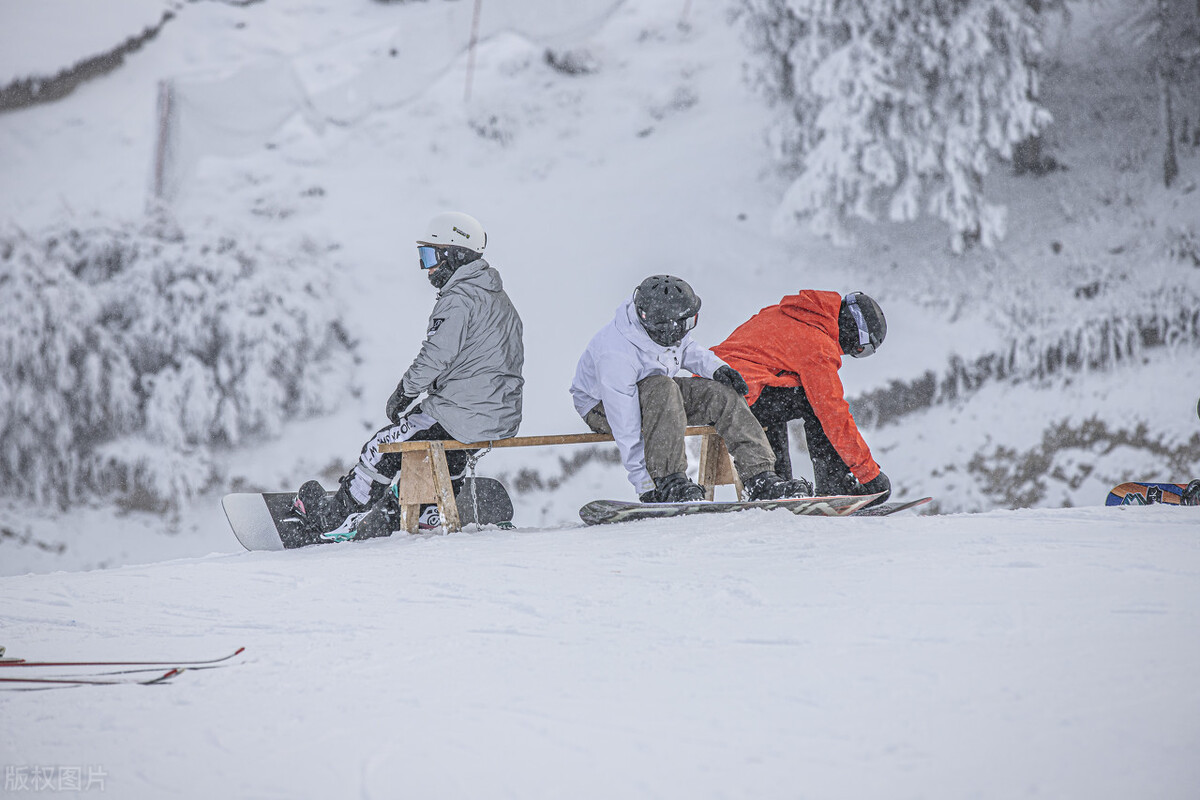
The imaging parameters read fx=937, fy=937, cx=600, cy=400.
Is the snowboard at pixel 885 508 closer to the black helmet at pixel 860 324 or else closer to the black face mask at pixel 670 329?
the black helmet at pixel 860 324

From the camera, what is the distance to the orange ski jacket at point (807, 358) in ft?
10.6

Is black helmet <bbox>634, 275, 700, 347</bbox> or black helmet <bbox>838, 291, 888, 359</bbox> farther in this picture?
black helmet <bbox>838, 291, 888, 359</bbox>

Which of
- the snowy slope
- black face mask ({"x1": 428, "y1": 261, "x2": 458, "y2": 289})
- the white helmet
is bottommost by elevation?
the snowy slope

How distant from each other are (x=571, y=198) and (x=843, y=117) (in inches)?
132

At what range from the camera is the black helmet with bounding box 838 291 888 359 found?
3.50m

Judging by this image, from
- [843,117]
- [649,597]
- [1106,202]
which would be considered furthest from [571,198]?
[649,597]

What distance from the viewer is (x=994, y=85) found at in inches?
311

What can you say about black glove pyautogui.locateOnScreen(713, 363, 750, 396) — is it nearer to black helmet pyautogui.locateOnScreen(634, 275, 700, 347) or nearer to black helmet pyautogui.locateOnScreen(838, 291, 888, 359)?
black helmet pyautogui.locateOnScreen(634, 275, 700, 347)

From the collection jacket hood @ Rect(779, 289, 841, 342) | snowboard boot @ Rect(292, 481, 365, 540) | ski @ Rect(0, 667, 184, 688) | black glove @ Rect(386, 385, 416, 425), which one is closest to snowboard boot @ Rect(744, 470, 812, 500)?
jacket hood @ Rect(779, 289, 841, 342)

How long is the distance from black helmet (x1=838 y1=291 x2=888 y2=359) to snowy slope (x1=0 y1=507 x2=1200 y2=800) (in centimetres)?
115

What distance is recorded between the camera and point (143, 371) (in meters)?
8.55

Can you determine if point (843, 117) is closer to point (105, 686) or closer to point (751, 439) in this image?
point (751, 439)

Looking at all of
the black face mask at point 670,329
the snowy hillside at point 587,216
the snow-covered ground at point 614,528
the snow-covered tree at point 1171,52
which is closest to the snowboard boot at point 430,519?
the snow-covered ground at point 614,528

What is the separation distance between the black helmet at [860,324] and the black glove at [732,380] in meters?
0.53
